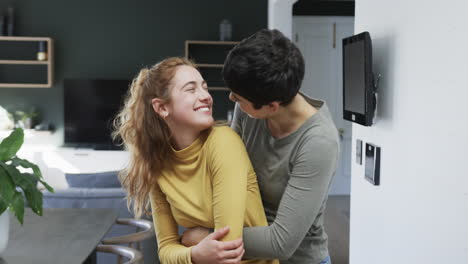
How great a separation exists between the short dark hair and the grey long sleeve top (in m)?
0.13

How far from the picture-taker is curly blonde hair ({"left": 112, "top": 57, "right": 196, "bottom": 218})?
1.46m

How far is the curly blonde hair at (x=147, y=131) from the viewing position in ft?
4.80

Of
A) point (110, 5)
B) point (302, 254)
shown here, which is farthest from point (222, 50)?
point (302, 254)

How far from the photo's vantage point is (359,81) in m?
2.29

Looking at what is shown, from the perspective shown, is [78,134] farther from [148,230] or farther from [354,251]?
[354,251]

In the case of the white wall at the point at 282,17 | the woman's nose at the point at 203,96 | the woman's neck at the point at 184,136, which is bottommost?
the woman's neck at the point at 184,136

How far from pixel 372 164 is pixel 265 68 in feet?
3.88

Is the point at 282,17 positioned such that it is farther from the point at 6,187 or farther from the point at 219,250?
the point at 219,250

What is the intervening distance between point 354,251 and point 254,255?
139cm

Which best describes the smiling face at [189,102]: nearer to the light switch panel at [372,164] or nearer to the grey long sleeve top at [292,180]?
the grey long sleeve top at [292,180]

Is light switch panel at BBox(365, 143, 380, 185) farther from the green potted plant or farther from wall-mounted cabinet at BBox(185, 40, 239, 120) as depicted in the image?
wall-mounted cabinet at BBox(185, 40, 239, 120)

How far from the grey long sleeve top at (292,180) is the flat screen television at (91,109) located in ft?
19.0

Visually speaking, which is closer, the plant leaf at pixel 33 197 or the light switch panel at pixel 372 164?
the plant leaf at pixel 33 197

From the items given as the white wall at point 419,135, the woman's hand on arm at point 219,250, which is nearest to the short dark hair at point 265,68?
the woman's hand on arm at point 219,250
